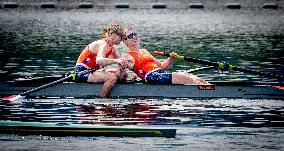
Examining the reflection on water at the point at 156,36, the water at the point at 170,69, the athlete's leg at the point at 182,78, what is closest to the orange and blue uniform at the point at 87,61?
the water at the point at 170,69

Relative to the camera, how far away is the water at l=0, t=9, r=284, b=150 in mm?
16578

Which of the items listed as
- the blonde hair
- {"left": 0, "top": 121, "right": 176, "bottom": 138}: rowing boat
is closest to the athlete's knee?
the blonde hair

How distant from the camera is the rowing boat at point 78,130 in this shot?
54.2ft

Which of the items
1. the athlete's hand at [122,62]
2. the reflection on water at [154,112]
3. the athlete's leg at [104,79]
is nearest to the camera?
the reflection on water at [154,112]

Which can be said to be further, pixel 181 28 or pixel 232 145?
pixel 181 28

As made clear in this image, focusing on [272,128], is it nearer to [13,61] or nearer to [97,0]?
[13,61]

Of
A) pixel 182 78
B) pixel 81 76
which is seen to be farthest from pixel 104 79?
pixel 182 78

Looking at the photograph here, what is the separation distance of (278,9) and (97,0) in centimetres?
2281

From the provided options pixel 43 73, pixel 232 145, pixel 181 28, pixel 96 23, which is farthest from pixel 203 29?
pixel 232 145

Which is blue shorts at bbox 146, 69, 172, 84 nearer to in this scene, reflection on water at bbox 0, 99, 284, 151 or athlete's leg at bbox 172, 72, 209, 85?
athlete's leg at bbox 172, 72, 209, 85

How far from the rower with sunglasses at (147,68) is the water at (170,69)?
0.59 metres

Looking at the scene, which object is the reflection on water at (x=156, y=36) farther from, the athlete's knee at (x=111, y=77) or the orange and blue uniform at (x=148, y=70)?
the athlete's knee at (x=111, y=77)

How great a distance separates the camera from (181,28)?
64.1 m

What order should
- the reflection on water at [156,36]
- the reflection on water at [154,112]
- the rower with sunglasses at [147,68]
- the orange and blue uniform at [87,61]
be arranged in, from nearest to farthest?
1. the reflection on water at [154,112]
2. the rower with sunglasses at [147,68]
3. the orange and blue uniform at [87,61]
4. the reflection on water at [156,36]
